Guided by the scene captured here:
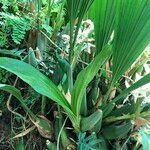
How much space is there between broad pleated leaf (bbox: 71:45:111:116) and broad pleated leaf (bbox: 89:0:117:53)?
0.33 feet

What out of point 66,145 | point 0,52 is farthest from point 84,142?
point 0,52

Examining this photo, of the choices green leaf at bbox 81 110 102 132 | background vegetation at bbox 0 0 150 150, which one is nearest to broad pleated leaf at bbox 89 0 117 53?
background vegetation at bbox 0 0 150 150

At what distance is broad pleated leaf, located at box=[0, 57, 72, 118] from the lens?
0.63m

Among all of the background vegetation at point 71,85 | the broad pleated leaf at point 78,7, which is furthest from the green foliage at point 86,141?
the broad pleated leaf at point 78,7

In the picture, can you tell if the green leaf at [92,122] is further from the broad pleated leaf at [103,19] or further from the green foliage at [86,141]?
the broad pleated leaf at [103,19]

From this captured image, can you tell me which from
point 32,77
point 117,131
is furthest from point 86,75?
point 117,131

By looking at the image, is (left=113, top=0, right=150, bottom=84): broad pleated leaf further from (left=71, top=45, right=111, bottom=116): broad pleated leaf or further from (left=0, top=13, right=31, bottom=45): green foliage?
(left=0, top=13, right=31, bottom=45): green foliage

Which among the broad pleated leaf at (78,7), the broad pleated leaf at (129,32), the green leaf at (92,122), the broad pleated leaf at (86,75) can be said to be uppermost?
the broad pleated leaf at (78,7)

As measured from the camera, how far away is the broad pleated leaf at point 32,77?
63cm

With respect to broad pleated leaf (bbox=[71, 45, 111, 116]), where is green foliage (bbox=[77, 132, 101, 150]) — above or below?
below

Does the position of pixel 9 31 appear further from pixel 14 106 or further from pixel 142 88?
pixel 142 88

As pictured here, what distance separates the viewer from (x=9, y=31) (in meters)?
0.85

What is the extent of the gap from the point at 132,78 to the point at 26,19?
0.29 metres

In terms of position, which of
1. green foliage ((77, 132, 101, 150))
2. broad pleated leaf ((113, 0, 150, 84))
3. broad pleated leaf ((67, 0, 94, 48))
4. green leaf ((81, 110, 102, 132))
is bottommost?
green foliage ((77, 132, 101, 150))
